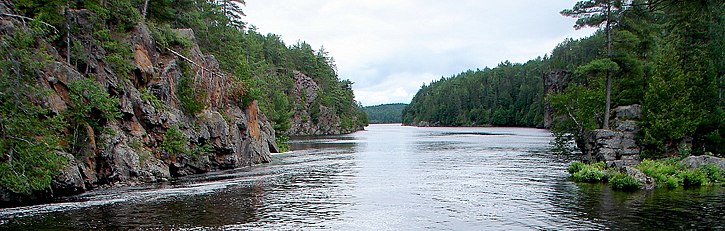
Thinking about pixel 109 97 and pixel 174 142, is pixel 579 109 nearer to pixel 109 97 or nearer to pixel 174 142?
pixel 174 142

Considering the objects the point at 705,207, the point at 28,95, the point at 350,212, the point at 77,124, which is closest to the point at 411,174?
the point at 350,212

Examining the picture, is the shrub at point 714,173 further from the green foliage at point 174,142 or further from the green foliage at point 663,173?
the green foliage at point 174,142

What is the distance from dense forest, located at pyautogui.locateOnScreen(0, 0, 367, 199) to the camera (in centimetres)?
2106

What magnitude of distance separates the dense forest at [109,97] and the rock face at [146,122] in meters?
0.07

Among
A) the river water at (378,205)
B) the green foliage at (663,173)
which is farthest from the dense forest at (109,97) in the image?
the green foliage at (663,173)

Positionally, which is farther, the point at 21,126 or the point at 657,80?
the point at 657,80

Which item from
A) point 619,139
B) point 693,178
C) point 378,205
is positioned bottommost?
point 378,205

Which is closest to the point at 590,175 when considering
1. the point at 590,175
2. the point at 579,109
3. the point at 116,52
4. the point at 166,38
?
the point at 590,175

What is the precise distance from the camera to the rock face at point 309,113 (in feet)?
417

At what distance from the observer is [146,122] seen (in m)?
33.0

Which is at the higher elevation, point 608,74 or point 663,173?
point 608,74

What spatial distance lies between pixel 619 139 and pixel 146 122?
32.9 metres

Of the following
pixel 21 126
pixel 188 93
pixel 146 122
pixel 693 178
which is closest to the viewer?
pixel 21 126

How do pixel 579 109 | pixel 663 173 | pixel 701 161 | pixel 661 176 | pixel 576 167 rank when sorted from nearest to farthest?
1. pixel 661 176
2. pixel 663 173
3. pixel 701 161
4. pixel 576 167
5. pixel 579 109
